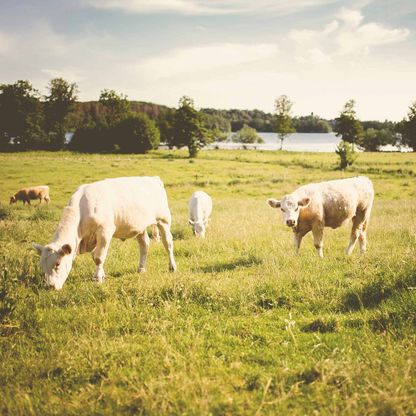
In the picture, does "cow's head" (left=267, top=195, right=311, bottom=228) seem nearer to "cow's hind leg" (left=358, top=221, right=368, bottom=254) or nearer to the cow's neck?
"cow's hind leg" (left=358, top=221, right=368, bottom=254)

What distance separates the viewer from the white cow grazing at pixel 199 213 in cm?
1281

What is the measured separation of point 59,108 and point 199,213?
83878 millimetres

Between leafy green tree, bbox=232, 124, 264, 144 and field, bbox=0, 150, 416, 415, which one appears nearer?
field, bbox=0, 150, 416, 415

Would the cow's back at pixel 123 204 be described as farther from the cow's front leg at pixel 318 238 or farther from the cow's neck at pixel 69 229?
the cow's front leg at pixel 318 238

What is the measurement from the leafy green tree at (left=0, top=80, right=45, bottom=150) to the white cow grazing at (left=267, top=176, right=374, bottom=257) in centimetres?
7373

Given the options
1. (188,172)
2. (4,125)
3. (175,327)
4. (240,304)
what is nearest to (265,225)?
(240,304)

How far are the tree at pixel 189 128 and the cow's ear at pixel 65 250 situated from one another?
60.4 meters

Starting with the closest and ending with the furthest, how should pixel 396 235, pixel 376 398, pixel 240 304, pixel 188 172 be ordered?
pixel 376 398
pixel 240 304
pixel 396 235
pixel 188 172

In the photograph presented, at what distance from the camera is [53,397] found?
343cm

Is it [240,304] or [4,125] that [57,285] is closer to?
[240,304]

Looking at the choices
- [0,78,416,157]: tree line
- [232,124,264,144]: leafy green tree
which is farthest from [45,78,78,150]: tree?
[232,124,264,144]: leafy green tree

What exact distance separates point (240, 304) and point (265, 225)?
862cm

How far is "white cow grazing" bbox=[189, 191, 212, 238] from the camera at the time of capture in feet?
42.0

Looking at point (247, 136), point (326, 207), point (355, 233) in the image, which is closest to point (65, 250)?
point (326, 207)
